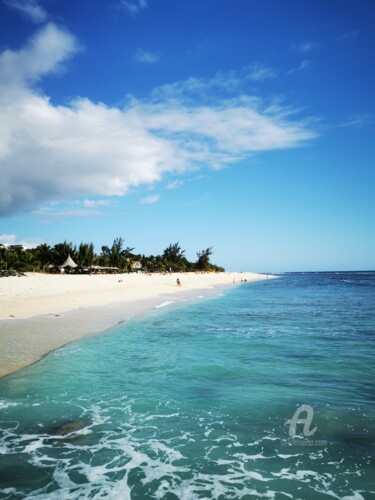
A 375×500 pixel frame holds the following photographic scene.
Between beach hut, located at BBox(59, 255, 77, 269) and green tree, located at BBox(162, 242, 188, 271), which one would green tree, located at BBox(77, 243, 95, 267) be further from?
green tree, located at BBox(162, 242, 188, 271)

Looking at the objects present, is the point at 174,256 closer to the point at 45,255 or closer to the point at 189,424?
the point at 45,255

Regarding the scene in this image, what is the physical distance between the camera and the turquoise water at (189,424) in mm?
4539

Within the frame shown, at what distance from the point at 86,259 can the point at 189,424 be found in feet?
233

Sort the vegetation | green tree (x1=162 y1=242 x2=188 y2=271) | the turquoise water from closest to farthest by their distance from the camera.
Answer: the turquoise water, the vegetation, green tree (x1=162 y1=242 x2=188 y2=271)

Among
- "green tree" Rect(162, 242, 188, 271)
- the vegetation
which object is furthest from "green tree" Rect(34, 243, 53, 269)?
"green tree" Rect(162, 242, 188, 271)

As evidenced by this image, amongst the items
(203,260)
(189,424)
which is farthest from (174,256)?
(189,424)

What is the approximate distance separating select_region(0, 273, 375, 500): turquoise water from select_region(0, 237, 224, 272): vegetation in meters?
47.9

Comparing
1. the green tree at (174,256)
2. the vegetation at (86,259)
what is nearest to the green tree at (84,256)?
the vegetation at (86,259)

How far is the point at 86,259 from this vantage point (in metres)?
73.4

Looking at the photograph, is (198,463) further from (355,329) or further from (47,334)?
(355,329)

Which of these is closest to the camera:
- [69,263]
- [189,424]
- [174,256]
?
[189,424]

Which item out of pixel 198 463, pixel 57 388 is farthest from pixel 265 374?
pixel 57 388

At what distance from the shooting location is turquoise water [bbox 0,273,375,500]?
454 centimetres

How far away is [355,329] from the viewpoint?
1670cm
